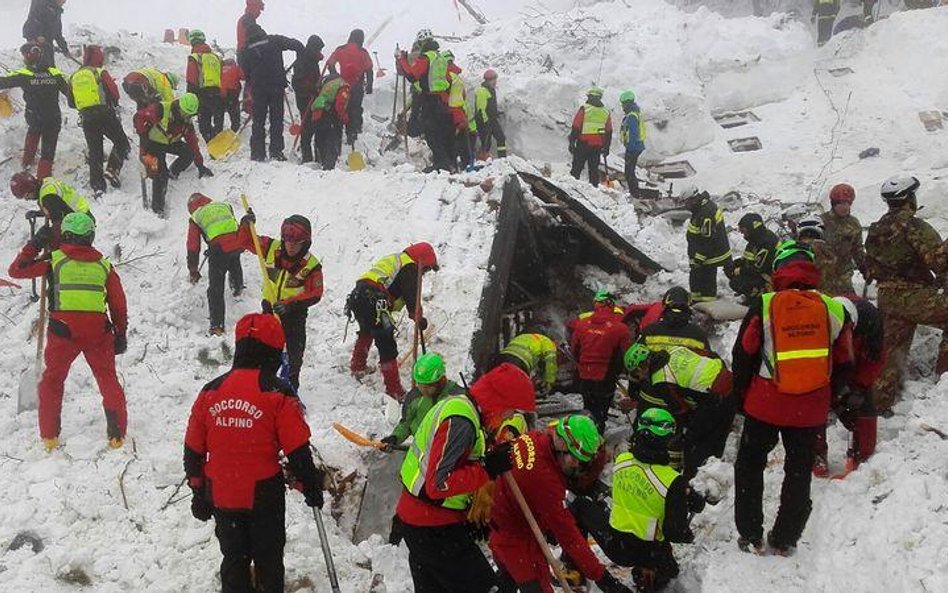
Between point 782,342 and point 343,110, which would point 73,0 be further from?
point 782,342

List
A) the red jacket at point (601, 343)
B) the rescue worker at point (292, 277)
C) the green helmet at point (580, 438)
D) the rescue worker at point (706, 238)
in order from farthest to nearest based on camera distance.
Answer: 1. the rescue worker at point (706, 238)
2. the red jacket at point (601, 343)
3. the rescue worker at point (292, 277)
4. the green helmet at point (580, 438)

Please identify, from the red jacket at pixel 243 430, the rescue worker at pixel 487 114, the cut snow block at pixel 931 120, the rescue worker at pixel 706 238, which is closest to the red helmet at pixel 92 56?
the rescue worker at pixel 487 114

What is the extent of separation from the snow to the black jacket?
3.79ft

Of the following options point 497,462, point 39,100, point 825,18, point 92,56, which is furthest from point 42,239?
point 825,18

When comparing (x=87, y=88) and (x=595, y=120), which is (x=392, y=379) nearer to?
(x=87, y=88)

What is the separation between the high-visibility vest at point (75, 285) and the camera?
5617mm

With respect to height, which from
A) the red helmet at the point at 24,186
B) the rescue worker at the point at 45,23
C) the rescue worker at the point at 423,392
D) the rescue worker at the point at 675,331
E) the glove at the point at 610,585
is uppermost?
the rescue worker at the point at 45,23

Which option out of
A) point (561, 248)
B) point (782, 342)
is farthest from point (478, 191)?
point (782, 342)

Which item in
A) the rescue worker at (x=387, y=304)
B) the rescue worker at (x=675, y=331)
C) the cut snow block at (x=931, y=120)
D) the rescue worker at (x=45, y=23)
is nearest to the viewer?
the rescue worker at (x=675, y=331)

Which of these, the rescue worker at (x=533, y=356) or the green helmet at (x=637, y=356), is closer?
the green helmet at (x=637, y=356)

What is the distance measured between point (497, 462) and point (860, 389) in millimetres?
2551

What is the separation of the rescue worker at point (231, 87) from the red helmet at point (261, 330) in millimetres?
8166

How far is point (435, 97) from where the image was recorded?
1073 centimetres

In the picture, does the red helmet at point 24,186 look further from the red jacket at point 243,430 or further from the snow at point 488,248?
the red jacket at point 243,430
